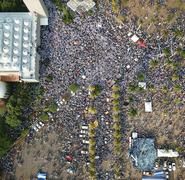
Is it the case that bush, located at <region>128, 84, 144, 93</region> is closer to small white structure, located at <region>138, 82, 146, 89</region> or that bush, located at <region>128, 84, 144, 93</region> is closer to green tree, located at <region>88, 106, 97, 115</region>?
small white structure, located at <region>138, 82, 146, 89</region>

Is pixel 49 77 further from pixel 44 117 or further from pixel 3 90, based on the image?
pixel 3 90

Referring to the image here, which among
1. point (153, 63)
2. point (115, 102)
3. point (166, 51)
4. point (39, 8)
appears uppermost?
point (39, 8)

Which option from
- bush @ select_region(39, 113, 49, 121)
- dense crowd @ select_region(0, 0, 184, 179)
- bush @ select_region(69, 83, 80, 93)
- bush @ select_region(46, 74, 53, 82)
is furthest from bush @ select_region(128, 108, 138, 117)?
bush @ select_region(46, 74, 53, 82)

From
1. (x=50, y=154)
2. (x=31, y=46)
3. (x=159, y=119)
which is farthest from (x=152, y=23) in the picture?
(x=50, y=154)

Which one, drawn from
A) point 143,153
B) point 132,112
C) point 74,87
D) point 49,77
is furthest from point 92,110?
point 143,153

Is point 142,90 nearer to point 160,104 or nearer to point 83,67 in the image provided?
point 160,104
